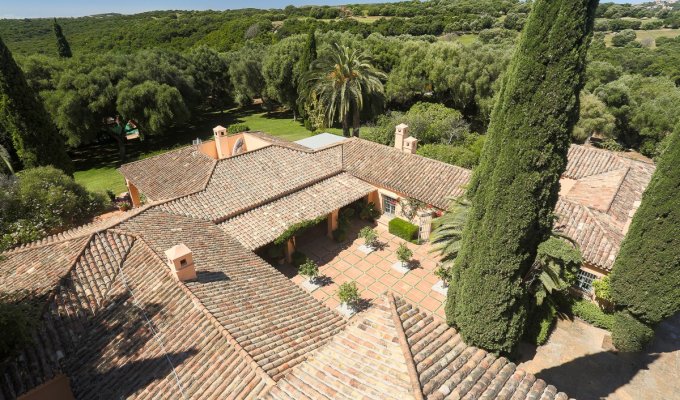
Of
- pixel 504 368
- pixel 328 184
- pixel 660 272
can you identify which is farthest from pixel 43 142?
pixel 660 272

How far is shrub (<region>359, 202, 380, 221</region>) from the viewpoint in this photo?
2609 centimetres

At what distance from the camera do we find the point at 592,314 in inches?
692

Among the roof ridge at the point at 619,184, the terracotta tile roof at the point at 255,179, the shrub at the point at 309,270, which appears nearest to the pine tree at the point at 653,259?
the roof ridge at the point at 619,184

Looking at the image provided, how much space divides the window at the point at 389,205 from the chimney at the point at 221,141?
14500mm

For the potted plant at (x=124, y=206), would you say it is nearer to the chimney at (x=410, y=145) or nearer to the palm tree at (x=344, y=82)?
the palm tree at (x=344, y=82)

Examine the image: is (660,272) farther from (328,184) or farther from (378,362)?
(328,184)

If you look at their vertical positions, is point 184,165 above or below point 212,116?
above

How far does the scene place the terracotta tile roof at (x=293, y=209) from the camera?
2039 centimetres

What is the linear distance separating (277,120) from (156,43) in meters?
45.7

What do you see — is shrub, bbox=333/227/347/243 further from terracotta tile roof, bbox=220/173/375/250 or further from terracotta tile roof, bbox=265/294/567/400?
terracotta tile roof, bbox=265/294/567/400

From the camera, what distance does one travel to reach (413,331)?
897 cm

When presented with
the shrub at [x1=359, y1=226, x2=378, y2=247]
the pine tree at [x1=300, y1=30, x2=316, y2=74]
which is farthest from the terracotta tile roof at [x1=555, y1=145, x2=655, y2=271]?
the pine tree at [x1=300, y1=30, x2=316, y2=74]

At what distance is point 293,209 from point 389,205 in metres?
7.44

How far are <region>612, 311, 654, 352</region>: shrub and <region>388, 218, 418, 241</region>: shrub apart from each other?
1117 centimetres
